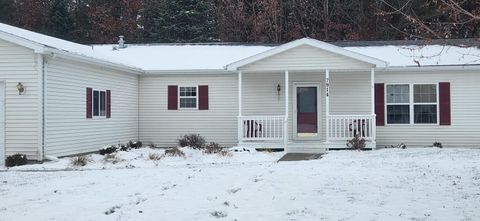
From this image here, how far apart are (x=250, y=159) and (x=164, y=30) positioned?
74.9 ft

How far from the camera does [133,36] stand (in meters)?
37.5

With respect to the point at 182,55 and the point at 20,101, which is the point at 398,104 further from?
the point at 20,101

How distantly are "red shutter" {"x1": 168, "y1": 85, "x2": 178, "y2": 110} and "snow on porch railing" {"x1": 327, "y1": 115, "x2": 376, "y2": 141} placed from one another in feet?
17.9

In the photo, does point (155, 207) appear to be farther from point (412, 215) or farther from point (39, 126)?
point (39, 126)

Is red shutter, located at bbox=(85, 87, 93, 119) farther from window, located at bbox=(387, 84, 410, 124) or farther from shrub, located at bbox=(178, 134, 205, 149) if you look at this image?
window, located at bbox=(387, 84, 410, 124)

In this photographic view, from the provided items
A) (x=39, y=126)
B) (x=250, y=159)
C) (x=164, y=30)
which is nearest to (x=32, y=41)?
(x=39, y=126)

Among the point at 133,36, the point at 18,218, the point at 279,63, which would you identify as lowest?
the point at 18,218

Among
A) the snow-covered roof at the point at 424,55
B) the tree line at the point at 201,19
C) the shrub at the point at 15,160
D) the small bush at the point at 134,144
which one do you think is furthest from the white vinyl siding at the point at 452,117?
the tree line at the point at 201,19

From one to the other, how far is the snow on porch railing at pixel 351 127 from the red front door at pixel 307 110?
1.25 m

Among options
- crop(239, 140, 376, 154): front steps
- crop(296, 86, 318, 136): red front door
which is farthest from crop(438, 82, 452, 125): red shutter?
crop(296, 86, 318, 136): red front door

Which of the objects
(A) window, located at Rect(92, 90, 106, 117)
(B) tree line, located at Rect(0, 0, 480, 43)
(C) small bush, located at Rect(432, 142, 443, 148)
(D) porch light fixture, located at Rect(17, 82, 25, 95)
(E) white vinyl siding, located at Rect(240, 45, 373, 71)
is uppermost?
(B) tree line, located at Rect(0, 0, 480, 43)

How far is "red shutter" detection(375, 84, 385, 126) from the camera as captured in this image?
19.1 meters

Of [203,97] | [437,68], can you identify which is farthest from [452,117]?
[203,97]

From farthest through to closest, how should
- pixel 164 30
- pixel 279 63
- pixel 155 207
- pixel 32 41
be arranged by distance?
1. pixel 164 30
2. pixel 279 63
3. pixel 32 41
4. pixel 155 207
